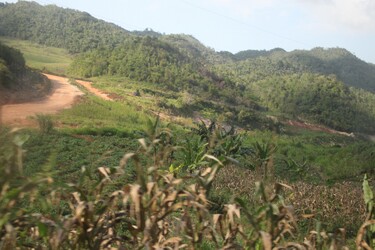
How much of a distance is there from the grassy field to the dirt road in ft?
35.7

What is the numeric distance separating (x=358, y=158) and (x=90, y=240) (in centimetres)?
2193

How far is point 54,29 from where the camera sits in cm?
6419

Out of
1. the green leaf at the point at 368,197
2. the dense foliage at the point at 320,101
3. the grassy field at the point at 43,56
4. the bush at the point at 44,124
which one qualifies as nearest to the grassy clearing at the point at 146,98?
the grassy field at the point at 43,56

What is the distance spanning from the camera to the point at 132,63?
46156 millimetres

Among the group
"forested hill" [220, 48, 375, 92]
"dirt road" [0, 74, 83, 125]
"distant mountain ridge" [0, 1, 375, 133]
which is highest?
"forested hill" [220, 48, 375, 92]

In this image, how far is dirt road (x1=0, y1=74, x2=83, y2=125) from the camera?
17.4 metres

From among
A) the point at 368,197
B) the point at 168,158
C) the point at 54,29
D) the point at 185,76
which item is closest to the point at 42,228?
the point at 368,197

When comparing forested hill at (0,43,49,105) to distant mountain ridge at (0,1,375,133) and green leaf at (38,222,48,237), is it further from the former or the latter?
green leaf at (38,222,48,237)

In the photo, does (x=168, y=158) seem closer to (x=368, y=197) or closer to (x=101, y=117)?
(x=368, y=197)

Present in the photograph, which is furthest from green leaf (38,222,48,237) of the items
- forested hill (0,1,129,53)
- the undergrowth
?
forested hill (0,1,129,53)

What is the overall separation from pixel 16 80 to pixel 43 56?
84.3 feet

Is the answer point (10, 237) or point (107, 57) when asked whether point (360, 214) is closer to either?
point (10, 237)

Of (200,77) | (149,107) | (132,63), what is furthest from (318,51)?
(149,107)

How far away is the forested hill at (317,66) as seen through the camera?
93713 millimetres
